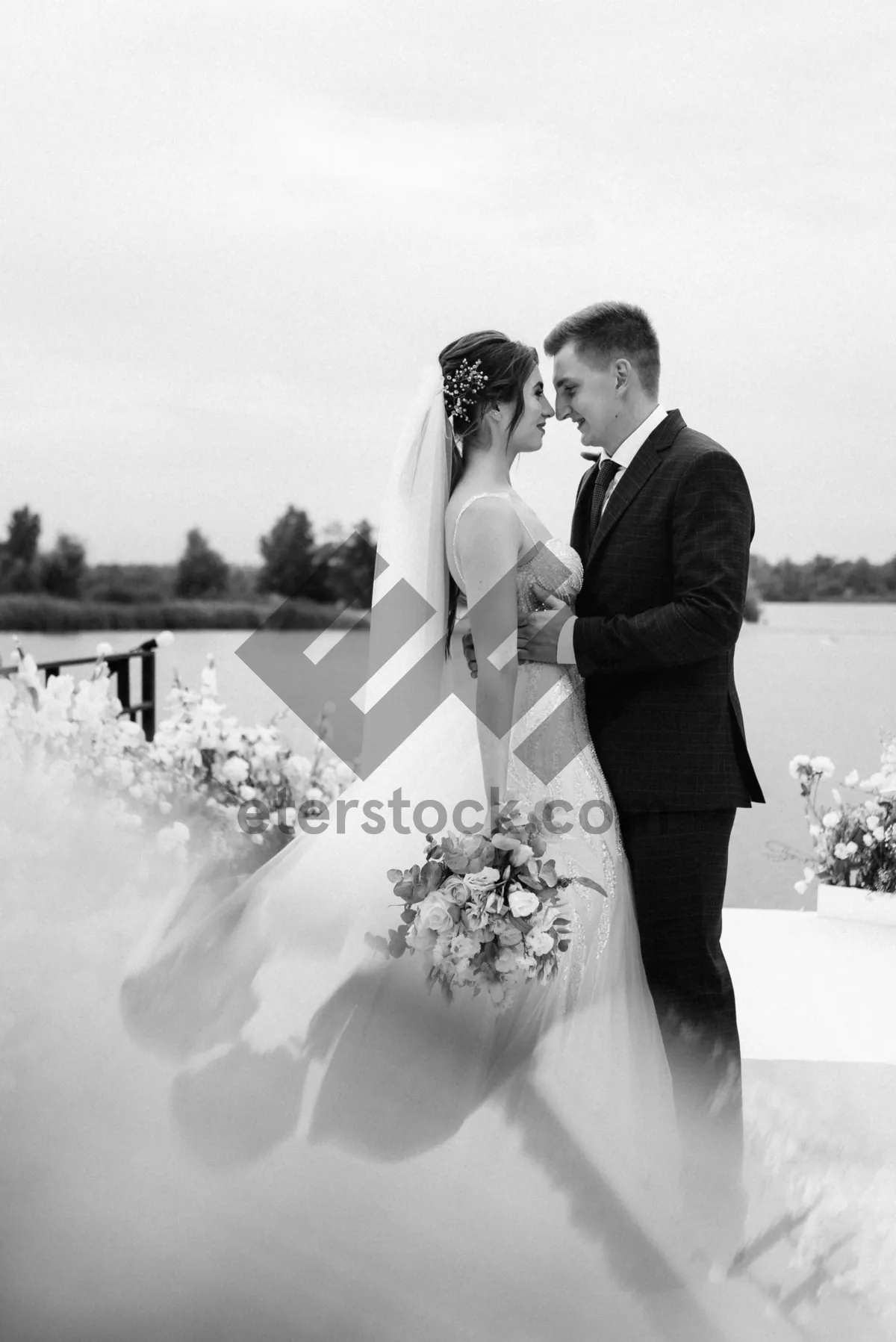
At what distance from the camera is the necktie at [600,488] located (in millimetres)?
1964

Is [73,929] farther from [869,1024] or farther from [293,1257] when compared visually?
[869,1024]

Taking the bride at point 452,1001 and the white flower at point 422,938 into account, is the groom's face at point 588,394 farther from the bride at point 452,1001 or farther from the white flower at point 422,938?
the white flower at point 422,938

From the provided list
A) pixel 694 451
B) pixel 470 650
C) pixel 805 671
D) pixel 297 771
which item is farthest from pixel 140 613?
pixel 694 451

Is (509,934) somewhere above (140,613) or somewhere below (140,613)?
below

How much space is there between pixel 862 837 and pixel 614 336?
198 cm

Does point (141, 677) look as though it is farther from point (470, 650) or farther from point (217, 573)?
point (217, 573)

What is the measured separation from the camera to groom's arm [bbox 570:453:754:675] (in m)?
1.79

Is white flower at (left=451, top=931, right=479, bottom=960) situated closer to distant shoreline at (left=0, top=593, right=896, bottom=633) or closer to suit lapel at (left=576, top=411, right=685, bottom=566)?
suit lapel at (left=576, top=411, right=685, bottom=566)

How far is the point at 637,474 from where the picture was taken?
6.16 ft

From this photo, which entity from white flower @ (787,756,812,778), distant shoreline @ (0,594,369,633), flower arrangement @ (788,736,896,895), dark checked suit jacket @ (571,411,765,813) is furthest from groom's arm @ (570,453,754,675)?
distant shoreline @ (0,594,369,633)

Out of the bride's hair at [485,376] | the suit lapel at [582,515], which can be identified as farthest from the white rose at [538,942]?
the bride's hair at [485,376]

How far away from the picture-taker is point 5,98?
6281 mm

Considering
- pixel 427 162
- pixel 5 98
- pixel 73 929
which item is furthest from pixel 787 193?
pixel 73 929

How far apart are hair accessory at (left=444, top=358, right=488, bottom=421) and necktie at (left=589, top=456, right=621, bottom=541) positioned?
26cm
